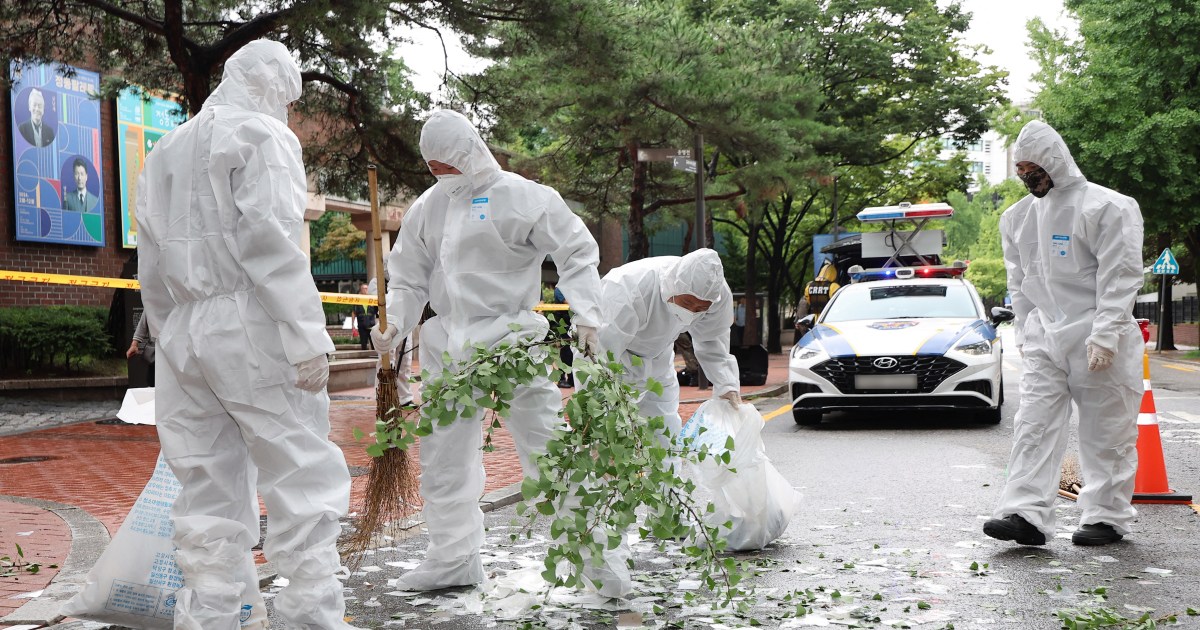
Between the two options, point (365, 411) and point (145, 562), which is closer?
point (145, 562)

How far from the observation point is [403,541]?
6.09 meters

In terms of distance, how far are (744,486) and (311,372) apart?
8.82 feet

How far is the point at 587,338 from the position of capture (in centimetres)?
462

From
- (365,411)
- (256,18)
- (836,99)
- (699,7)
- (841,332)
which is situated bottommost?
(365,411)

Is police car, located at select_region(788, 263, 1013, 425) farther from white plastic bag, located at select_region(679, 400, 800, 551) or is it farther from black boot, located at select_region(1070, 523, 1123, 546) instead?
white plastic bag, located at select_region(679, 400, 800, 551)

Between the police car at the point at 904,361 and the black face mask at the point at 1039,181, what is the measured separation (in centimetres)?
523

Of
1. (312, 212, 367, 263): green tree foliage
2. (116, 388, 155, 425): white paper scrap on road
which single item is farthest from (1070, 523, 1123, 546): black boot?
(312, 212, 367, 263): green tree foliage

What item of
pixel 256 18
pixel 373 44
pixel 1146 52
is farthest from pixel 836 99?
pixel 256 18

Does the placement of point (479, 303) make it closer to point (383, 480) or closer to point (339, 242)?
point (383, 480)

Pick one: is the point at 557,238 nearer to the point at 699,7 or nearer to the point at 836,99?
the point at 699,7

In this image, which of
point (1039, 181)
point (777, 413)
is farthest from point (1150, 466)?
point (777, 413)

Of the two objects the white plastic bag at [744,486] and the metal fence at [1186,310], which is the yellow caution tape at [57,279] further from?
the metal fence at [1186,310]

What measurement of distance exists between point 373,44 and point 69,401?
19.4 feet

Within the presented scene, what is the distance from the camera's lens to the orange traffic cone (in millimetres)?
6949
